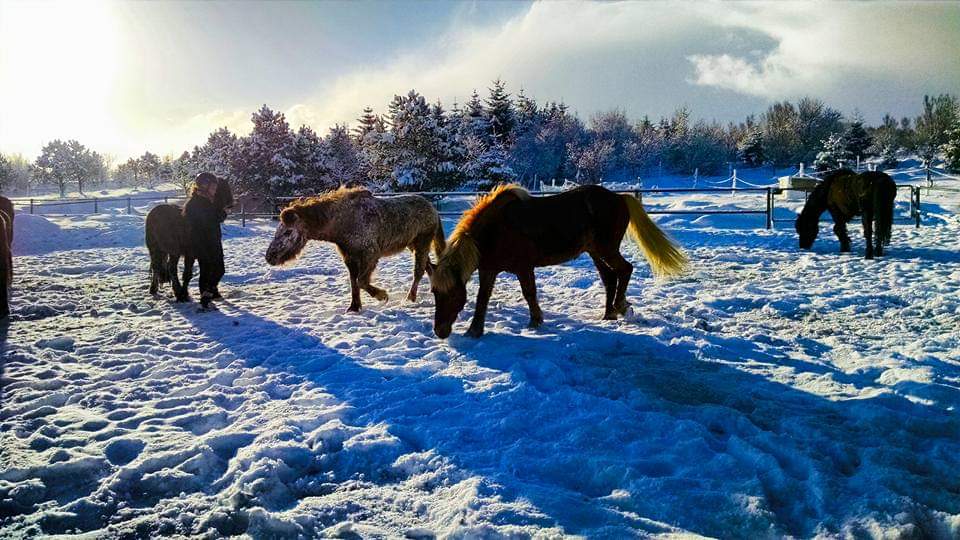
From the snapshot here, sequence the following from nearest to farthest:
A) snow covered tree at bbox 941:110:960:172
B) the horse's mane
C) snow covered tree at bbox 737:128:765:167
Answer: the horse's mane
snow covered tree at bbox 941:110:960:172
snow covered tree at bbox 737:128:765:167

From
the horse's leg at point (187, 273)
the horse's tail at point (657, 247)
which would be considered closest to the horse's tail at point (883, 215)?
the horse's tail at point (657, 247)

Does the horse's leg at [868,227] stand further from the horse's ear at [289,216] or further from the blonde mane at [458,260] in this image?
the horse's ear at [289,216]

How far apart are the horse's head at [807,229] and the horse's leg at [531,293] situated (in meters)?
7.96

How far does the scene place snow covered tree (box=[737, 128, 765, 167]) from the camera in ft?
162

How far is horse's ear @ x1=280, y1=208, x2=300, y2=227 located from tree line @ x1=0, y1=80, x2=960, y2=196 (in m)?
21.3

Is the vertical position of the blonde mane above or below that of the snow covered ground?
above

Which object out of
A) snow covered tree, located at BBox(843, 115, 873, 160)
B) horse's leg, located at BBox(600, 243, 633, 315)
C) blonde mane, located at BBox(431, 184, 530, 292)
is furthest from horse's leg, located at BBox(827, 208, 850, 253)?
snow covered tree, located at BBox(843, 115, 873, 160)

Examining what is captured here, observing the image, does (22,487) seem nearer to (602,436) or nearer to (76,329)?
(602,436)

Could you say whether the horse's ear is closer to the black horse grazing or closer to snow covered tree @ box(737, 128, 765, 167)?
the black horse grazing

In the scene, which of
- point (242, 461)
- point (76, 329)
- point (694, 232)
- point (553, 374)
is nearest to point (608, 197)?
point (553, 374)

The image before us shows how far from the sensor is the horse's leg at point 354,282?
6.29 metres

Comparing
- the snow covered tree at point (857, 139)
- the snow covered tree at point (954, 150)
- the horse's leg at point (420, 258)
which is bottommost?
the horse's leg at point (420, 258)

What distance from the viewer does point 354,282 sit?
252 inches

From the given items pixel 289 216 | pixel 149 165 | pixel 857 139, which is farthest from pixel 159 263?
pixel 149 165
